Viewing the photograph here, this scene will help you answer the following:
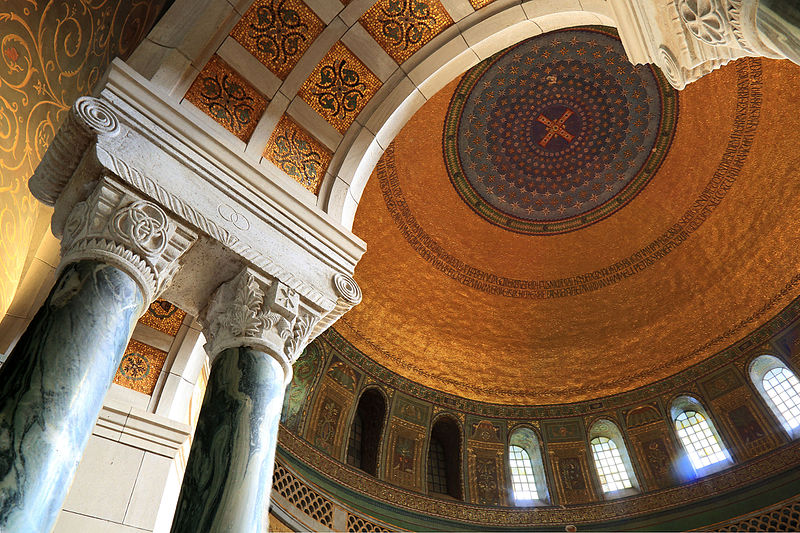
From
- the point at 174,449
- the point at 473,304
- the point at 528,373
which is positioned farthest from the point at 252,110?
the point at 528,373

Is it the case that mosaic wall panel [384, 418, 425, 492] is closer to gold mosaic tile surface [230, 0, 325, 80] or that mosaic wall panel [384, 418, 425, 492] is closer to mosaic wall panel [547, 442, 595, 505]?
mosaic wall panel [547, 442, 595, 505]

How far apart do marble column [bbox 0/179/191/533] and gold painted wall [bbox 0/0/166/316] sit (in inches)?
71.4

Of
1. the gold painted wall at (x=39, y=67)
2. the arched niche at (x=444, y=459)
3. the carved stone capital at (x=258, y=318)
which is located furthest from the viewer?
the arched niche at (x=444, y=459)

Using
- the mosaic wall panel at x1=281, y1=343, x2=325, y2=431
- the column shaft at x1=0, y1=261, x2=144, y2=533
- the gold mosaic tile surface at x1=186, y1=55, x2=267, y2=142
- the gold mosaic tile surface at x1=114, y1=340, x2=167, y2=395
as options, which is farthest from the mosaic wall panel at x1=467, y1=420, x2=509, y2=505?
the column shaft at x1=0, y1=261, x2=144, y2=533

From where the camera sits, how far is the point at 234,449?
12.2 feet

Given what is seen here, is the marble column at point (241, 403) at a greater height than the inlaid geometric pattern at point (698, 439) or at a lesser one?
lesser

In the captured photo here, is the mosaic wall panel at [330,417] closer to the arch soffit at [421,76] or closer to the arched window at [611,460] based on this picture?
the arched window at [611,460]

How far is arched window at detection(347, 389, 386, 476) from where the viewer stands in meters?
11.3

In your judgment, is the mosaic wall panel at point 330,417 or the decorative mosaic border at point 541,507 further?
the mosaic wall panel at point 330,417

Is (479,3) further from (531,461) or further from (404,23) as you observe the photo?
(531,461)

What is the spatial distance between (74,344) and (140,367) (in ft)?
9.48

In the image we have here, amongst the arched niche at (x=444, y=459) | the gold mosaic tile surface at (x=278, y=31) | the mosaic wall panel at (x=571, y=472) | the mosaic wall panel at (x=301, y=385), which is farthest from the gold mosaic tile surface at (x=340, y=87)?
the mosaic wall panel at (x=571, y=472)

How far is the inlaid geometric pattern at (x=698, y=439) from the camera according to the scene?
11219 millimetres

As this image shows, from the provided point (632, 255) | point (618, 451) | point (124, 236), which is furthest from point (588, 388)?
point (124, 236)
